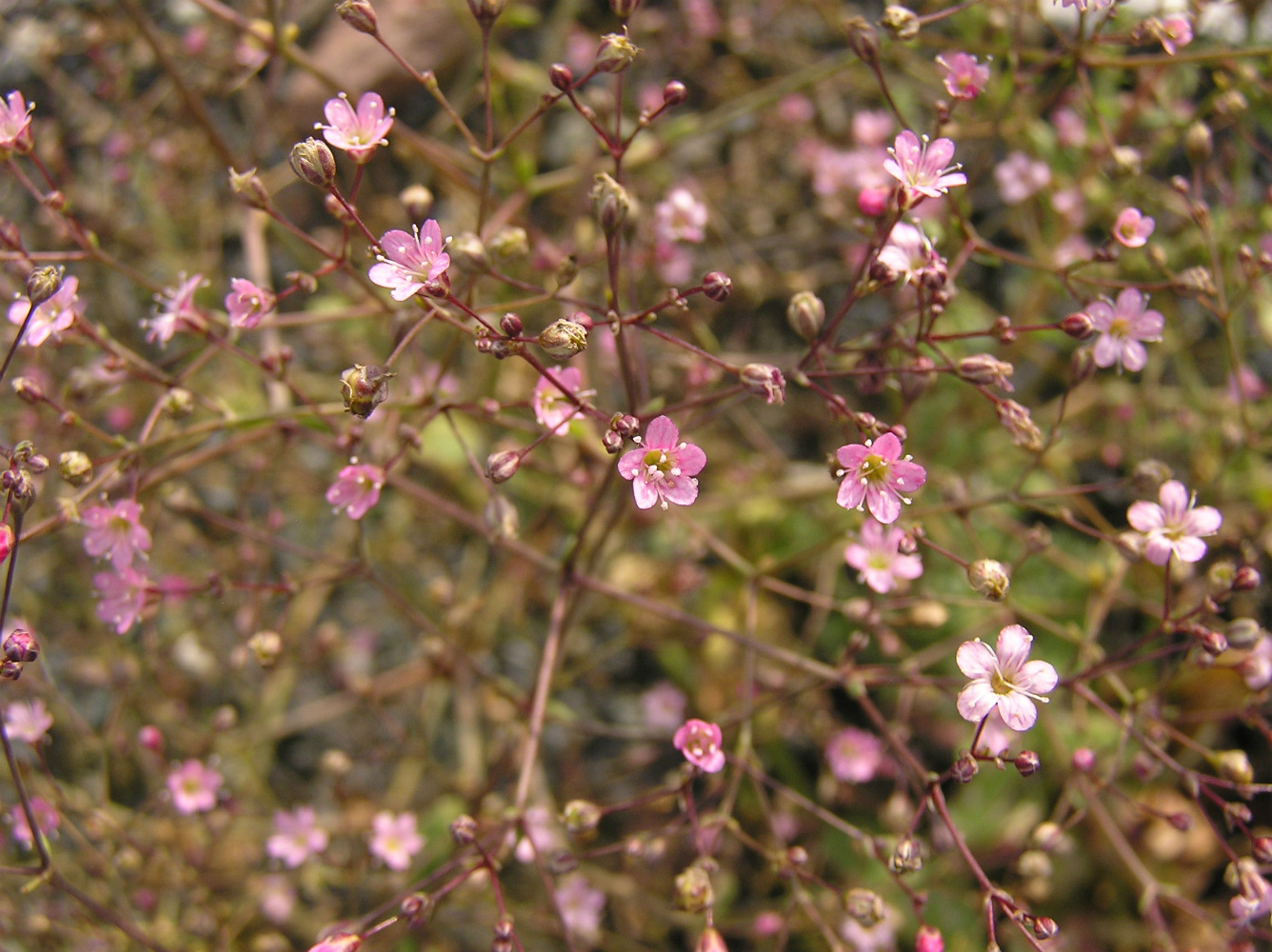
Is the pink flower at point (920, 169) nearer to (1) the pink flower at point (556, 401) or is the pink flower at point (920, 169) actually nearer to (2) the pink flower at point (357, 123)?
(1) the pink flower at point (556, 401)

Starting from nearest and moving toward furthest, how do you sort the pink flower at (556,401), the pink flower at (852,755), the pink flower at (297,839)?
the pink flower at (556,401) < the pink flower at (297,839) < the pink flower at (852,755)

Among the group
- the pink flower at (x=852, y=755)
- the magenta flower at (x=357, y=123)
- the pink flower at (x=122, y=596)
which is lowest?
the pink flower at (x=852, y=755)

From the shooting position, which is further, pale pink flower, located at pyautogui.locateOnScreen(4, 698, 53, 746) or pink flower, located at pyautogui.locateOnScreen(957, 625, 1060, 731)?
pale pink flower, located at pyautogui.locateOnScreen(4, 698, 53, 746)

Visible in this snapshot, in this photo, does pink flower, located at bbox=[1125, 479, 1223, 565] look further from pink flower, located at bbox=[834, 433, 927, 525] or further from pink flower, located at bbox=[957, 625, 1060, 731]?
pink flower, located at bbox=[834, 433, 927, 525]

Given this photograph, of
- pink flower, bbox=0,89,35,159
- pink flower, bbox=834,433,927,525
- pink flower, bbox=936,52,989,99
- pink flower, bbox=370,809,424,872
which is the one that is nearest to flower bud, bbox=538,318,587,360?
pink flower, bbox=834,433,927,525

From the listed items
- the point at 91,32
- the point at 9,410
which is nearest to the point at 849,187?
the point at 91,32

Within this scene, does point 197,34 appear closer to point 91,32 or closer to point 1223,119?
point 91,32

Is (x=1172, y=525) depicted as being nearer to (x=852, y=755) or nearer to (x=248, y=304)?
(x=852, y=755)

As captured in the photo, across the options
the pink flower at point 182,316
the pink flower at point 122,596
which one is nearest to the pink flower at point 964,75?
the pink flower at point 182,316
